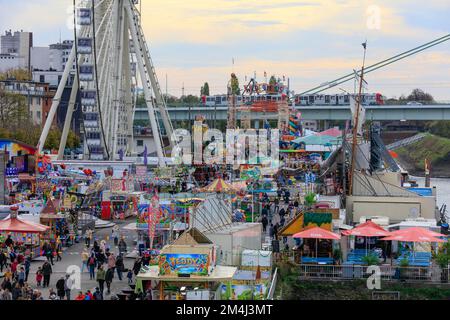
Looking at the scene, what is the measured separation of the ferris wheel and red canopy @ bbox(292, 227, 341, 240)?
1306 inches

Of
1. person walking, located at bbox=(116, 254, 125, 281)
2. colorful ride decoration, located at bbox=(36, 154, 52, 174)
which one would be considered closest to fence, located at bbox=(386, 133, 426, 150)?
colorful ride decoration, located at bbox=(36, 154, 52, 174)

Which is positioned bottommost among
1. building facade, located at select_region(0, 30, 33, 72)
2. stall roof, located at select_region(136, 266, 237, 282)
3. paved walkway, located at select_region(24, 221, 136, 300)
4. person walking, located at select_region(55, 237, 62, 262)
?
paved walkway, located at select_region(24, 221, 136, 300)

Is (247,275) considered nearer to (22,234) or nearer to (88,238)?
(22,234)

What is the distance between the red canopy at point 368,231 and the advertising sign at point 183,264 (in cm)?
825

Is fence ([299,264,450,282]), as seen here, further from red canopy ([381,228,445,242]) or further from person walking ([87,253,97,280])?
person walking ([87,253,97,280])

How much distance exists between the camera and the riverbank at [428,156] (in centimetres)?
10406

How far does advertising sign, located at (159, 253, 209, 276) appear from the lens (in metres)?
19.9

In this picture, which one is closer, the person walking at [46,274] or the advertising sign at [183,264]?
the advertising sign at [183,264]

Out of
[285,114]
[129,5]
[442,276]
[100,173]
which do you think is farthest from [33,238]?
[285,114]

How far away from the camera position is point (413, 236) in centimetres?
2664

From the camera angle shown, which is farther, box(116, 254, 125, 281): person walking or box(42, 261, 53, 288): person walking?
box(116, 254, 125, 281): person walking

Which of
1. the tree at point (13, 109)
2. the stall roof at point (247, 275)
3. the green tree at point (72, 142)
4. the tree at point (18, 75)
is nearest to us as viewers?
the stall roof at point (247, 275)

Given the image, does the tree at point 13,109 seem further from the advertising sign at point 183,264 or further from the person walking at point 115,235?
the advertising sign at point 183,264

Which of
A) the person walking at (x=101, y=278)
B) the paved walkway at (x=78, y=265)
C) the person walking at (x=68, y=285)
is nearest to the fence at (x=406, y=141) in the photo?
the paved walkway at (x=78, y=265)
